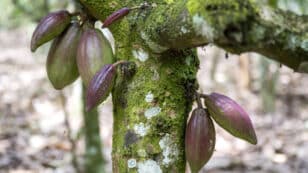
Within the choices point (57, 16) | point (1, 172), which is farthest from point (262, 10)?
point (1, 172)

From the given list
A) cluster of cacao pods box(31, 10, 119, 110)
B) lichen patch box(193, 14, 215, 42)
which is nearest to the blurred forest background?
cluster of cacao pods box(31, 10, 119, 110)

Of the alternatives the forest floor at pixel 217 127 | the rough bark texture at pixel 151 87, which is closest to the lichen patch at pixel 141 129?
the rough bark texture at pixel 151 87

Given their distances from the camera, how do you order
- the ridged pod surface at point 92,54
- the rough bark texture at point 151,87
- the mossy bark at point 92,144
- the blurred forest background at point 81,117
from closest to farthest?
the rough bark texture at point 151,87 < the ridged pod surface at point 92,54 < the mossy bark at point 92,144 < the blurred forest background at point 81,117

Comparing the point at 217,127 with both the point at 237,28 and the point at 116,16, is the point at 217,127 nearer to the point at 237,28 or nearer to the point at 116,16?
the point at 116,16

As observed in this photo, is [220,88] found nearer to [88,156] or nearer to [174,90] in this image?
[88,156]

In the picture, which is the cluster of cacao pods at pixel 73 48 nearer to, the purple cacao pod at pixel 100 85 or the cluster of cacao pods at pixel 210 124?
the purple cacao pod at pixel 100 85
